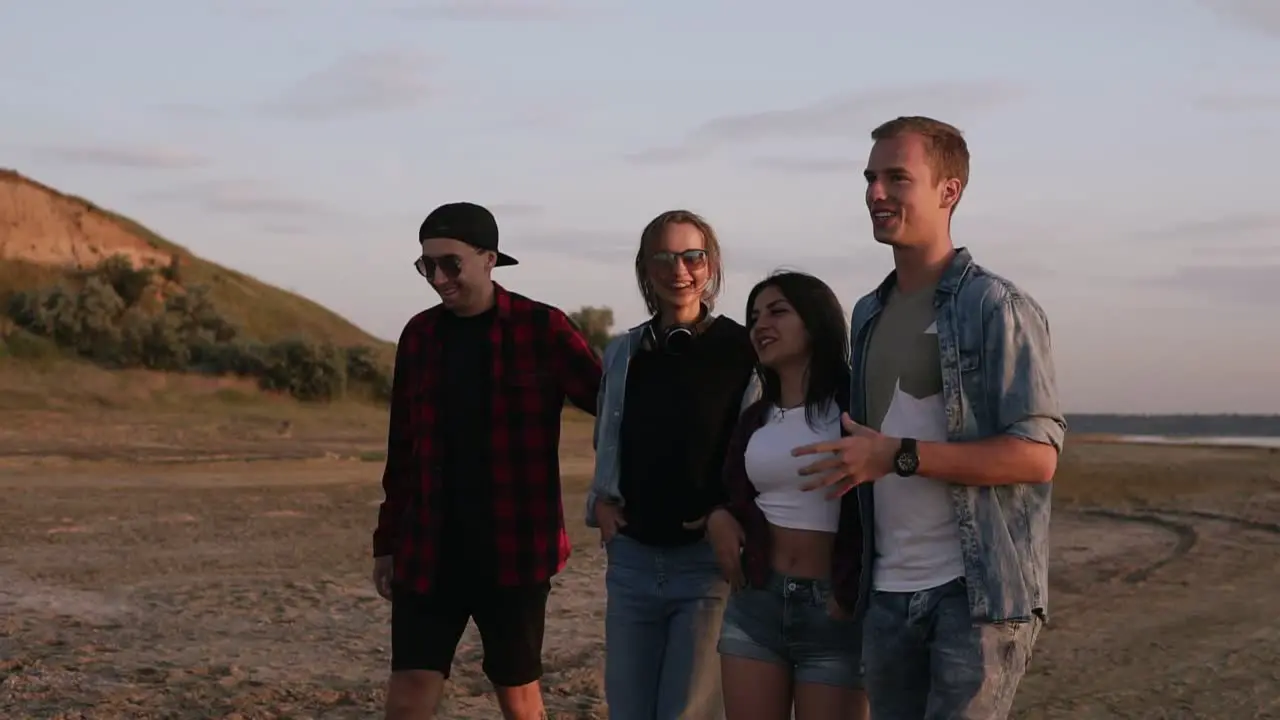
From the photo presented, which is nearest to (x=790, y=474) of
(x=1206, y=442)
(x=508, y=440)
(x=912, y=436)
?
(x=912, y=436)

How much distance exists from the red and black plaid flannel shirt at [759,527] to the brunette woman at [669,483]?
17cm

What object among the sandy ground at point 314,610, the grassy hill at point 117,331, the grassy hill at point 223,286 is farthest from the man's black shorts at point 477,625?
the grassy hill at point 223,286

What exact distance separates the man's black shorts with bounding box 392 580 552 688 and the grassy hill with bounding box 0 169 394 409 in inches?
967

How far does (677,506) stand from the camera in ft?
13.9

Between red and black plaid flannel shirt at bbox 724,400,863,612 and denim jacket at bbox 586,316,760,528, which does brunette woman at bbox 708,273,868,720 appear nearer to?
red and black plaid flannel shirt at bbox 724,400,863,612

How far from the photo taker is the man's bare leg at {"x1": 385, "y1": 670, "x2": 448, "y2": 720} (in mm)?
4660

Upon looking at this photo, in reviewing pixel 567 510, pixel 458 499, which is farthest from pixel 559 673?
pixel 567 510

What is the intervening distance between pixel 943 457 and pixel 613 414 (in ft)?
4.78

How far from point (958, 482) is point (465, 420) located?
2.06 m

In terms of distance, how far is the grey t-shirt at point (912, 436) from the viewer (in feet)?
10.7

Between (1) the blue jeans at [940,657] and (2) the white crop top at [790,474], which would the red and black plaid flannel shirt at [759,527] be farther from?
(1) the blue jeans at [940,657]

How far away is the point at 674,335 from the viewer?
4312mm

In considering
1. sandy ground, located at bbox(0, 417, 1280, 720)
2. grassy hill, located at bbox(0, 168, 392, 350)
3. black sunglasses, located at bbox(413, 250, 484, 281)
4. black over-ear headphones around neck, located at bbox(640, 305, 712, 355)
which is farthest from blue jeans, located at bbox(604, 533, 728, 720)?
grassy hill, located at bbox(0, 168, 392, 350)

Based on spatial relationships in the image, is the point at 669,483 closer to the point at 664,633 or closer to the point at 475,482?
the point at 664,633
